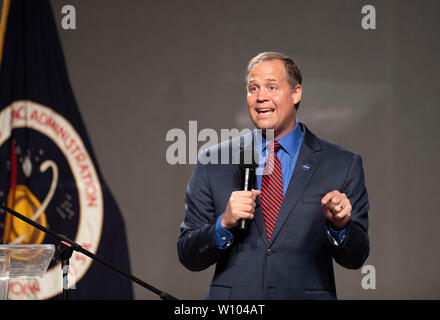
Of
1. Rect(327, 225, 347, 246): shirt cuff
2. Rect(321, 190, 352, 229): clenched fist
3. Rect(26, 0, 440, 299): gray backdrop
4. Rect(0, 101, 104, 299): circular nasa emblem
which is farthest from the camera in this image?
Rect(26, 0, 440, 299): gray backdrop

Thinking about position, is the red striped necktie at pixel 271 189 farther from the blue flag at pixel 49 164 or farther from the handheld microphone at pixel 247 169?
the blue flag at pixel 49 164

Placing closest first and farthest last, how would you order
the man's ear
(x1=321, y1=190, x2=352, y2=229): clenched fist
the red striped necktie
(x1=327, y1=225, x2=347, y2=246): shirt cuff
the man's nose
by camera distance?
(x1=321, y1=190, x2=352, y2=229): clenched fist < (x1=327, y1=225, x2=347, y2=246): shirt cuff < the red striped necktie < the man's nose < the man's ear

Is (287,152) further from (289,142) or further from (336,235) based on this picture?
(336,235)

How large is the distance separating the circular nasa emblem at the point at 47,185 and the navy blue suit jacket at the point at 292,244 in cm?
235

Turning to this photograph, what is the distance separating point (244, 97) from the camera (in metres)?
4.42

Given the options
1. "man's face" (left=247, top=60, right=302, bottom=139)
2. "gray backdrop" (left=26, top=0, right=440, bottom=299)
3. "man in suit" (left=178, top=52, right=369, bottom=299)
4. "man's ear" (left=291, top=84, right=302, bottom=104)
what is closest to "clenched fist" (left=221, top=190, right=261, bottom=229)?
"man in suit" (left=178, top=52, right=369, bottom=299)

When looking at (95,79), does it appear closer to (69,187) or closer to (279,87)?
(69,187)

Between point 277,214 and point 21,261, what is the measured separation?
35.5 inches

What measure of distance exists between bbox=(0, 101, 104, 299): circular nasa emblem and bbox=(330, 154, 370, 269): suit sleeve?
268 cm

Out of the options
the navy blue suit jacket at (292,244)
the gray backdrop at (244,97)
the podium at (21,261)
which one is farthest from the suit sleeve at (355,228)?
the gray backdrop at (244,97)

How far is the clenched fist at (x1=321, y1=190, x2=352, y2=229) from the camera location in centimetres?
173

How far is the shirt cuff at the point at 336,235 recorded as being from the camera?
1.88 m

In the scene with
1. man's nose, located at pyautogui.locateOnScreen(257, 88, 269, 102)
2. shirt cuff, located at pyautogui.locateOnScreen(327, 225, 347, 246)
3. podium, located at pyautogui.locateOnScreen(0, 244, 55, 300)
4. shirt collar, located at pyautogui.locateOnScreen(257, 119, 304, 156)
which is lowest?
podium, located at pyautogui.locateOnScreen(0, 244, 55, 300)

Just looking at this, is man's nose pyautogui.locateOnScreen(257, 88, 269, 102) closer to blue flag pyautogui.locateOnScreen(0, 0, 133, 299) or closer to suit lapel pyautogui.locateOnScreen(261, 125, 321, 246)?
suit lapel pyautogui.locateOnScreen(261, 125, 321, 246)
